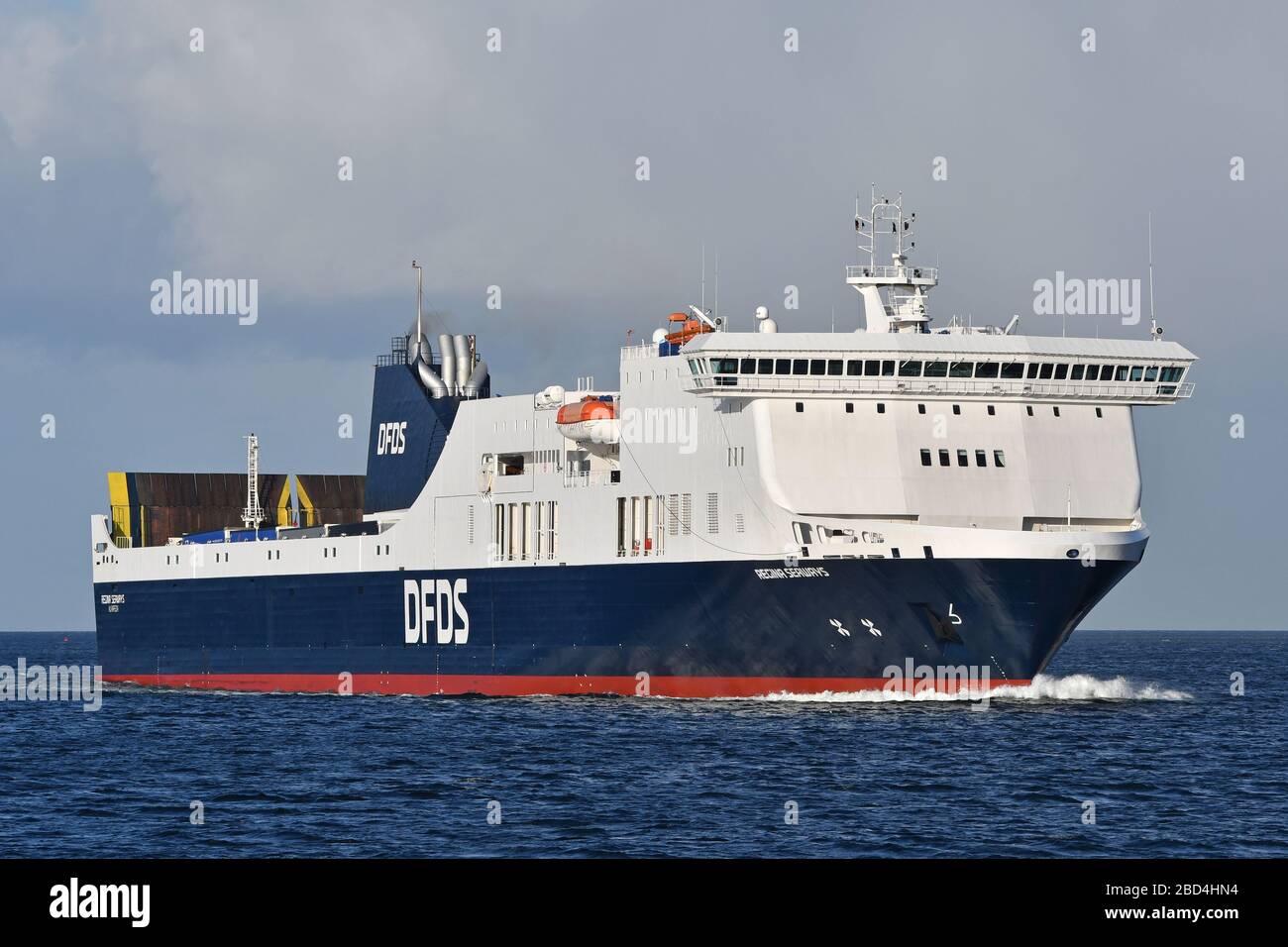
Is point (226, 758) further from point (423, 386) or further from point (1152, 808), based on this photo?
point (423, 386)

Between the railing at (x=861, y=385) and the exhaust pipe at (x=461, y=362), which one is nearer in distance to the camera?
the railing at (x=861, y=385)

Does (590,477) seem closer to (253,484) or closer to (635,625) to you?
(635,625)

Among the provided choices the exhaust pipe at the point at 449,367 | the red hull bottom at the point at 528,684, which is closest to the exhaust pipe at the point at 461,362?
the exhaust pipe at the point at 449,367

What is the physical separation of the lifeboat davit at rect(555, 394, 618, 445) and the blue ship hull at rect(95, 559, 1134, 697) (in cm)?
384

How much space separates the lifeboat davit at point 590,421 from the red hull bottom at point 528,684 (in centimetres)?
701

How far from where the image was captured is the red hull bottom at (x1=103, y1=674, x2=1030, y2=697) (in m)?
47.6

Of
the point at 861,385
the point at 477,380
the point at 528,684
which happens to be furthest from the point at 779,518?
the point at 477,380

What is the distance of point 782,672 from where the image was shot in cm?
4847

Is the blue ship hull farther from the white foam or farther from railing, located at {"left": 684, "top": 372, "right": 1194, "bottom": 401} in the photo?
railing, located at {"left": 684, "top": 372, "right": 1194, "bottom": 401}

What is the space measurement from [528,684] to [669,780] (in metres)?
20.6

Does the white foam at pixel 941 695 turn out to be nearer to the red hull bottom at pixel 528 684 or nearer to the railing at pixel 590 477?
the red hull bottom at pixel 528 684

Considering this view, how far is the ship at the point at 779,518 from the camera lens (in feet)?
152
